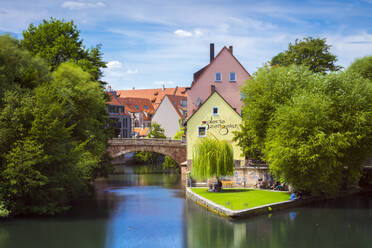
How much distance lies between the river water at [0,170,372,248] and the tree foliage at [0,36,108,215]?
61.7 inches

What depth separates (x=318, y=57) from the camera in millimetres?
55000

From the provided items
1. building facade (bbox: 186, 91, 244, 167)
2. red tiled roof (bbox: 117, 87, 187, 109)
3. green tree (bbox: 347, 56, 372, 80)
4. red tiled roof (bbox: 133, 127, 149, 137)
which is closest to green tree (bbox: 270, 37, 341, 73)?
green tree (bbox: 347, 56, 372, 80)

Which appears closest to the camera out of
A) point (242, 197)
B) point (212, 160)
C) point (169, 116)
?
point (242, 197)

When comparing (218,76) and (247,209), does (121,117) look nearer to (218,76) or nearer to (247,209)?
(218,76)

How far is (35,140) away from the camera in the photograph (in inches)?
1151

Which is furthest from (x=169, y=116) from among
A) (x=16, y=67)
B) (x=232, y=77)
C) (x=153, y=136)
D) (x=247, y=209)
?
(x=247, y=209)

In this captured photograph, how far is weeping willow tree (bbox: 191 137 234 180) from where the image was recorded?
38406mm

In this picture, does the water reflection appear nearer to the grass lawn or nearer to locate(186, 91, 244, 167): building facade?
the grass lawn

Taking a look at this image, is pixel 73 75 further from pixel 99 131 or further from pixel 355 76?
pixel 355 76

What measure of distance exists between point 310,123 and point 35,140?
62.7ft

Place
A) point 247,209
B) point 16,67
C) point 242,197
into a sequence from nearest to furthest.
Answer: point 247,209 < point 16,67 < point 242,197

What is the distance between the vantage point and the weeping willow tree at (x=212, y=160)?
126ft

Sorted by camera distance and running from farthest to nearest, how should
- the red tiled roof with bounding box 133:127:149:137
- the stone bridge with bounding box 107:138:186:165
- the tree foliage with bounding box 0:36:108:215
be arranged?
the red tiled roof with bounding box 133:127:149:137 → the stone bridge with bounding box 107:138:186:165 → the tree foliage with bounding box 0:36:108:215

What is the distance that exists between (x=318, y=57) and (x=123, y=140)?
25.5 metres
